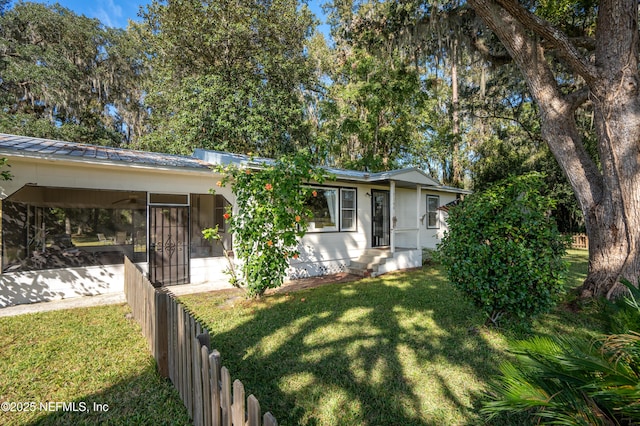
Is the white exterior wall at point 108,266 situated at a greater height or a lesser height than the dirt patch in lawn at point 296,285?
greater

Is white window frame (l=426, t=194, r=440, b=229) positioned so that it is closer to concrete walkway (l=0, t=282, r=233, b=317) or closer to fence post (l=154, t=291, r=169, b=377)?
concrete walkway (l=0, t=282, r=233, b=317)

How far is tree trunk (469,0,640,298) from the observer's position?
4.93 m

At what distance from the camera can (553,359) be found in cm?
173

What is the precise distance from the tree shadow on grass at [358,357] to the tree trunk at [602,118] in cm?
265

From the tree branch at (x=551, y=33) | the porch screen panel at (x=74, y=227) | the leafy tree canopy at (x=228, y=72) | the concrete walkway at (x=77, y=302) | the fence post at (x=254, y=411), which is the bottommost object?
the concrete walkway at (x=77, y=302)

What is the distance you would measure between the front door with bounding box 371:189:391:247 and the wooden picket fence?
7.97 metres

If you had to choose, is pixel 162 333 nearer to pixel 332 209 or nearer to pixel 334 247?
pixel 334 247

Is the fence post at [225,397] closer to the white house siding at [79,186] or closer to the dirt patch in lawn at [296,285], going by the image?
the dirt patch in lawn at [296,285]

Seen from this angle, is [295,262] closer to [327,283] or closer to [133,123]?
[327,283]

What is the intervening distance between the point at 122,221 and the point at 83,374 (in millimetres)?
4897

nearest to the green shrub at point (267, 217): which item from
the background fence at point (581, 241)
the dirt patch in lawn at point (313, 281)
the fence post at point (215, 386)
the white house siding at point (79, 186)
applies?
the dirt patch in lawn at point (313, 281)

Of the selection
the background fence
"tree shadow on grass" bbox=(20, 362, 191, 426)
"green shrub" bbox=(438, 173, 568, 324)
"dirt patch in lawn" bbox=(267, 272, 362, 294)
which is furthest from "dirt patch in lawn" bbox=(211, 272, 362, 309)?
the background fence

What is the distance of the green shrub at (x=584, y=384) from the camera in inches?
58.0

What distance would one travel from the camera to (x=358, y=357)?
3545 mm
